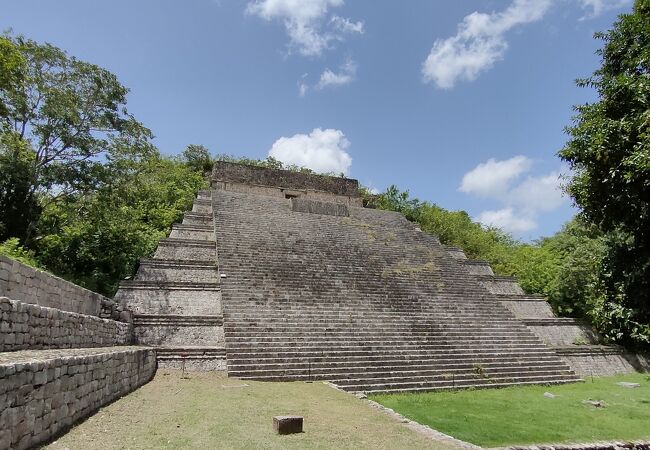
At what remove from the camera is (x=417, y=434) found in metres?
5.19

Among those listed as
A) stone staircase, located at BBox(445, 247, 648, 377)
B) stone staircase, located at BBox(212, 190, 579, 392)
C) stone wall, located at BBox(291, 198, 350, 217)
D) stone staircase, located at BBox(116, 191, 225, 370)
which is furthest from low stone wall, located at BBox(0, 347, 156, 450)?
stone wall, located at BBox(291, 198, 350, 217)

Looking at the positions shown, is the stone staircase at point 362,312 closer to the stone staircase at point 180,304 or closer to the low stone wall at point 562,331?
the stone staircase at point 180,304

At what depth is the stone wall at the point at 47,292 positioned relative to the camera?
5672mm

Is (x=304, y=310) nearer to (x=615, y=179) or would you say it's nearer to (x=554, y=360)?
(x=554, y=360)

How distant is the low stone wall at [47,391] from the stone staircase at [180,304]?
3.32 m

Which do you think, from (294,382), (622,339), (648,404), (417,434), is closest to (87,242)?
(294,382)

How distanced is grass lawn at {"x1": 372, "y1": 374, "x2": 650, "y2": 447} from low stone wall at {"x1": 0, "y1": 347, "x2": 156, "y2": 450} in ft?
14.6

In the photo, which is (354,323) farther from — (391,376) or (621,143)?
(621,143)

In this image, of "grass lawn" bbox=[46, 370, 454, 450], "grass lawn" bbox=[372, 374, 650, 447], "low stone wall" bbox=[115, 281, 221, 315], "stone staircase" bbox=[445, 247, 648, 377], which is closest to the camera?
"grass lawn" bbox=[46, 370, 454, 450]

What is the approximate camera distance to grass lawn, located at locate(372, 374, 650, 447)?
5.88m

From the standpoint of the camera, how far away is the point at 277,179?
71.1 ft

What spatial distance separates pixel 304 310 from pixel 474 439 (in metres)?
6.16

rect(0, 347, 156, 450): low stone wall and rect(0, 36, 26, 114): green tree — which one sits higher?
rect(0, 36, 26, 114): green tree

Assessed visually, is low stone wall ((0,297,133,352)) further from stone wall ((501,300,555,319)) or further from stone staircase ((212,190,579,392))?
stone wall ((501,300,555,319))
